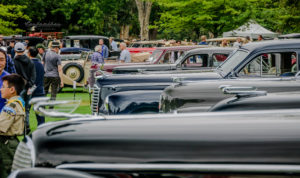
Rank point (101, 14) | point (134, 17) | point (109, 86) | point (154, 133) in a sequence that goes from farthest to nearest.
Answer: point (134, 17), point (101, 14), point (109, 86), point (154, 133)

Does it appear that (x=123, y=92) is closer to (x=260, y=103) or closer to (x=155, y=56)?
(x=260, y=103)

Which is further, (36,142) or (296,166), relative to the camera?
(36,142)

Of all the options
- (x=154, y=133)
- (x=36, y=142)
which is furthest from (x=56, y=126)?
(x=154, y=133)

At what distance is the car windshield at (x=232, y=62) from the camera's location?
894 centimetres

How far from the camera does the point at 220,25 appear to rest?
29.2m

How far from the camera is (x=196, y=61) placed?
13.4 m

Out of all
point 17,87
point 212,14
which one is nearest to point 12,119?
point 17,87

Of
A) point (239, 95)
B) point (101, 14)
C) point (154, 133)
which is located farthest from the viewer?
point (101, 14)

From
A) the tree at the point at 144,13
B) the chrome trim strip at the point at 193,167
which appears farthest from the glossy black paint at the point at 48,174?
the tree at the point at 144,13

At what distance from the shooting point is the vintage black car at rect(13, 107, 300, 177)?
256 centimetres

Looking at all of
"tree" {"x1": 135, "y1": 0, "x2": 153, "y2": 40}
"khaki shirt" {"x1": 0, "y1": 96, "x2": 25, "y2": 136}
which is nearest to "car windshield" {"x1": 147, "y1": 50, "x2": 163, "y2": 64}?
"khaki shirt" {"x1": 0, "y1": 96, "x2": 25, "y2": 136}

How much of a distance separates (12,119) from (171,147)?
3692 mm

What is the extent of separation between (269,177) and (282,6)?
27371 millimetres

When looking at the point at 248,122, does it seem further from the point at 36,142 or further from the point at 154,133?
the point at 36,142
